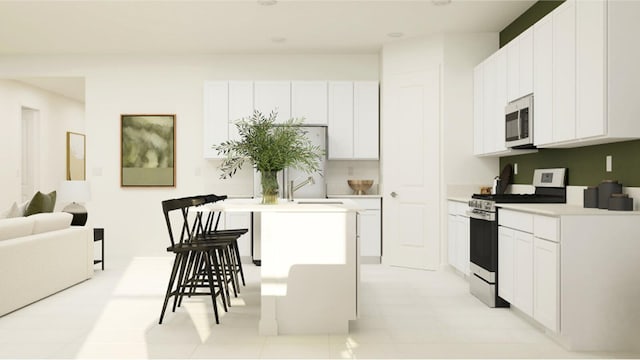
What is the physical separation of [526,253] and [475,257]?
0.99 m

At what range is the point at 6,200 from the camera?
335 inches

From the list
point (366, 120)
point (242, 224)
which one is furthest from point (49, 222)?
point (366, 120)

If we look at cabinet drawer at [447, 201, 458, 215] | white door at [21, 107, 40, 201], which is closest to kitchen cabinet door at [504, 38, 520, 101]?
cabinet drawer at [447, 201, 458, 215]

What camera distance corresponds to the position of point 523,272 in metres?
3.86

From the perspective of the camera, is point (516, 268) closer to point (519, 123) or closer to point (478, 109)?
point (519, 123)

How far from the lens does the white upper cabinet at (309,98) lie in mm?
7086

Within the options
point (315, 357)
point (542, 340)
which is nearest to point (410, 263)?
point (542, 340)

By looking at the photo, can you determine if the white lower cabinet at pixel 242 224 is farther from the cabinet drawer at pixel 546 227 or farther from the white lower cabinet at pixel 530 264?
the cabinet drawer at pixel 546 227

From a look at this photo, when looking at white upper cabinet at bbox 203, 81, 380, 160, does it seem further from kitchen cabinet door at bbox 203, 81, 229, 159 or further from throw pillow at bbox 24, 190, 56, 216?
throw pillow at bbox 24, 190, 56, 216

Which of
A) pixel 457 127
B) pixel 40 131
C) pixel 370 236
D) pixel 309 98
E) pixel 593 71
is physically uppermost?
pixel 309 98

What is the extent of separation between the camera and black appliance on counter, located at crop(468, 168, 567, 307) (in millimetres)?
4367

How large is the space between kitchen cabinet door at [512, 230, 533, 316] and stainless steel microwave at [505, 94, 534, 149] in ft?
3.55

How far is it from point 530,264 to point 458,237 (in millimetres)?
1988

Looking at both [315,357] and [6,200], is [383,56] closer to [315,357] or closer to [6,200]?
[315,357]
